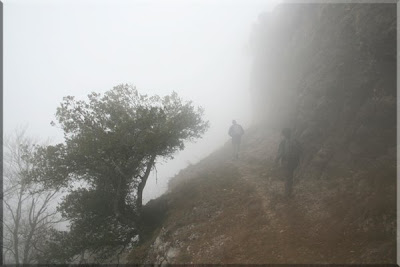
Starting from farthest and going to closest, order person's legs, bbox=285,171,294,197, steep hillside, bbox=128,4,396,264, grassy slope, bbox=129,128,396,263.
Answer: person's legs, bbox=285,171,294,197
steep hillside, bbox=128,4,396,264
grassy slope, bbox=129,128,396,263

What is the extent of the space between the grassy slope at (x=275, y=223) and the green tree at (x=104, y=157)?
105 inches

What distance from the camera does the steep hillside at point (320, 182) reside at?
970cm

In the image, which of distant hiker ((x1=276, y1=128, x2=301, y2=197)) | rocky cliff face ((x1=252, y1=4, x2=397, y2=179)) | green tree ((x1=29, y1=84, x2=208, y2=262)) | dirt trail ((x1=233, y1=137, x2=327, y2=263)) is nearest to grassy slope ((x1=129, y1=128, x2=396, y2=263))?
dirt trail ((x1=233, y1=137, x2=327, y2=263))

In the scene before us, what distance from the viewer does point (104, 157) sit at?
1488cm

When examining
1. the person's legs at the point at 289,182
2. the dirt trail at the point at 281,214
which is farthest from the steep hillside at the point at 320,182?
the person's legs at the point at 289,182

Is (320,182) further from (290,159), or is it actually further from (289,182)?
(290,159)

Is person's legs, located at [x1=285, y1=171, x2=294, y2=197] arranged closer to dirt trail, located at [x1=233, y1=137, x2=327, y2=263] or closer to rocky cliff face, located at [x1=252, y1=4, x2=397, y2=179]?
dirt trail, located at [x1=233, y1=137, x2=327, y2=263]

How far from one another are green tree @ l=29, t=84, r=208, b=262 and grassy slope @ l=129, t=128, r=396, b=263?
2.66 m

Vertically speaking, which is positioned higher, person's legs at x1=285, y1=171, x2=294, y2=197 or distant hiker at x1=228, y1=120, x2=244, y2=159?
distant hiker at x1=228, y1=120, x2=244, y2=159

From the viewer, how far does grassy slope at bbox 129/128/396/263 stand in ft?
29.9

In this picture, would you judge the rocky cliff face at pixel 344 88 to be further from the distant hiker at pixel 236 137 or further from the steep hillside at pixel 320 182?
the distant hiker at pixel 236 137

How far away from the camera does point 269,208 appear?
12.8 metres

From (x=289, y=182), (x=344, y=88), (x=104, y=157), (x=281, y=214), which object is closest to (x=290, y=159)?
(x=289, y=182)

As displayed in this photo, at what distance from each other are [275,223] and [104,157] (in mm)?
9066
